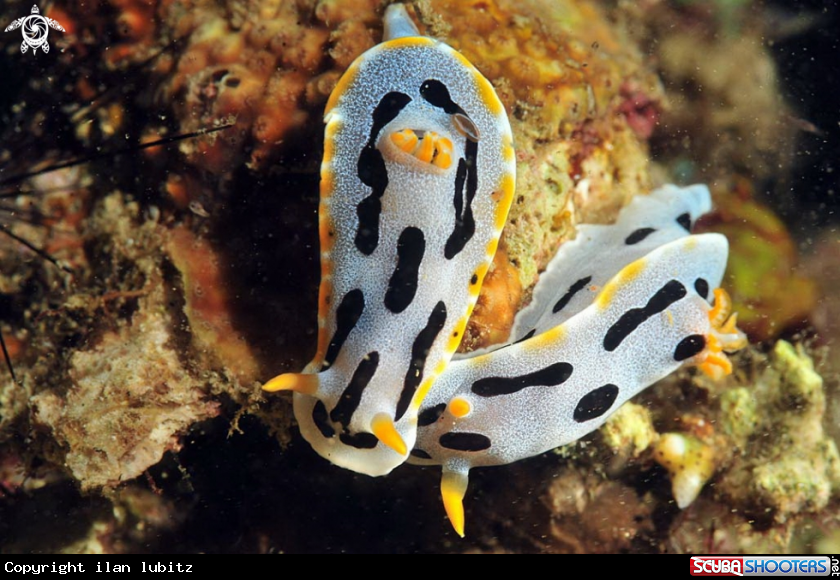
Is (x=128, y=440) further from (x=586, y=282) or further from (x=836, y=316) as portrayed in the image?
(x=836, y=316)

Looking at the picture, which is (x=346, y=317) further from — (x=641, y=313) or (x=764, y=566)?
(x=764, y=566)

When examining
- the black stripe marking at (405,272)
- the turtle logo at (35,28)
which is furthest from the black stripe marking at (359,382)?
the turtle logo at (35,28)

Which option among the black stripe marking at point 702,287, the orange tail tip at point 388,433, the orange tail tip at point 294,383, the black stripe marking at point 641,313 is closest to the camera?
the orange tail tip at point 388,433

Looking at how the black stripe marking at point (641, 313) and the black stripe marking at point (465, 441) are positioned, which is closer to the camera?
the black stripe marking at point (465, 441)

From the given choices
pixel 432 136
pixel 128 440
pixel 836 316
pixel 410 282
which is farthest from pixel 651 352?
pixel 128 440

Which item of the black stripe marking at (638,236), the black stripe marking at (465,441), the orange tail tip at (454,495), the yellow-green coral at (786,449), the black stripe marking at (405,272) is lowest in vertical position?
the yellow-green coral at (786,449)

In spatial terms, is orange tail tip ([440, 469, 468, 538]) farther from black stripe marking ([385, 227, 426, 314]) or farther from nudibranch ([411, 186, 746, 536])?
black stripe marking ([385, 227, 426, 314])

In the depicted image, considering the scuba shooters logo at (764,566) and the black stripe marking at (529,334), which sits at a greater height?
the black stripe marking at (529,334)

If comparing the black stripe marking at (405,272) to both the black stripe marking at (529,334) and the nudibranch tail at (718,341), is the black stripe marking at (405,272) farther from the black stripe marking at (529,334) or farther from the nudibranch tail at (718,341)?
the nudibranch tail at (718,341)
